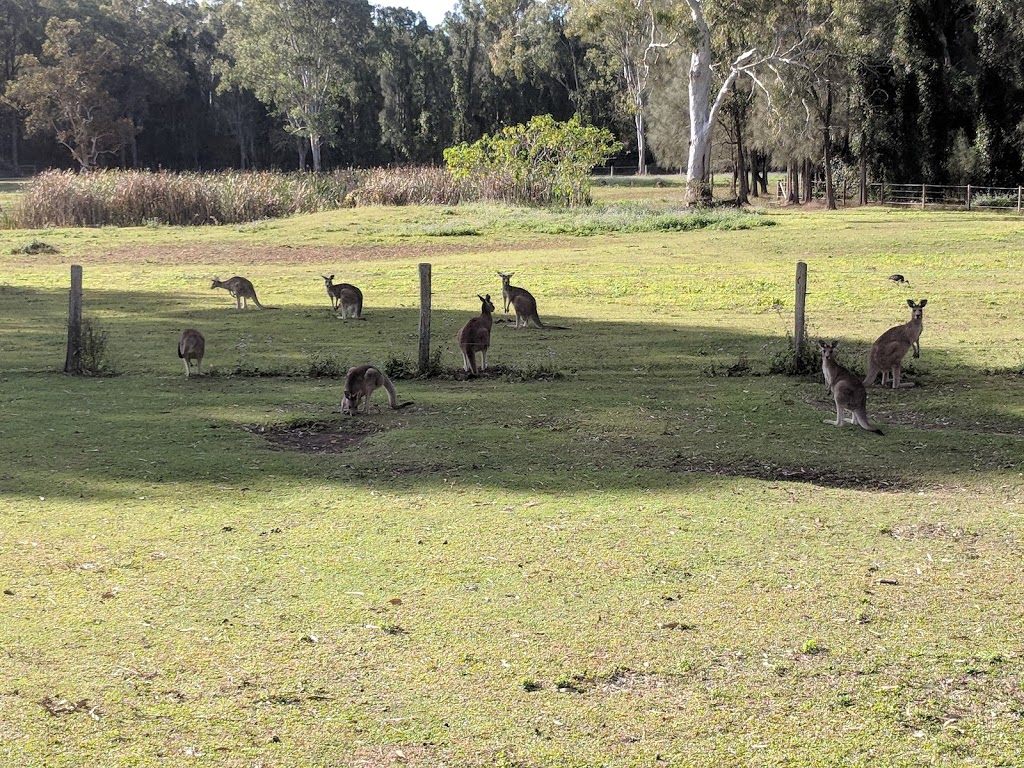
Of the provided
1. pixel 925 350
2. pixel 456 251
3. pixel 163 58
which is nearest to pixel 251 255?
pixel 456 251

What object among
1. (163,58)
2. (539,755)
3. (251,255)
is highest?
(163,58)

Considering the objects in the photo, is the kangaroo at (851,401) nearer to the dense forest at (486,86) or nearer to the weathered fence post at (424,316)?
the weathered fence post at (424,316)

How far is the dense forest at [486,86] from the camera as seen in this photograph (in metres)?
48.4

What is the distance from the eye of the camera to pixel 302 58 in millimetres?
79500

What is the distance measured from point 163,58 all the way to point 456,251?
58.6 metres

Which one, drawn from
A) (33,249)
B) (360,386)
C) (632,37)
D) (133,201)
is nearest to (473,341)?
(360,386)

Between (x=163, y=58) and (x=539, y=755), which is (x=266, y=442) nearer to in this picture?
(x=539, y=755)

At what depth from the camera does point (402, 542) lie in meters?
7.73

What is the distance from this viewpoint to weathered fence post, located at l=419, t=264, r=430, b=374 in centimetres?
1345

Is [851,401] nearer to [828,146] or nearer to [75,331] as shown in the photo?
[75,331]

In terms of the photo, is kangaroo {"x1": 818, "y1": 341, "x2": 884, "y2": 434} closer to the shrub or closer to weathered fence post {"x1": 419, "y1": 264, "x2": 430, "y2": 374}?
weathered fence post {"x1": 419, "y1": 264, "x2": 430, "y2": 374}

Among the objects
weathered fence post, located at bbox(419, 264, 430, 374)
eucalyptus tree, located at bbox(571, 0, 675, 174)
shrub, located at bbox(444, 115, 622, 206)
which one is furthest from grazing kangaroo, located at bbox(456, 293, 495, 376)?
eucalyptus tree, located at bbox(571, 0, 675, 174)

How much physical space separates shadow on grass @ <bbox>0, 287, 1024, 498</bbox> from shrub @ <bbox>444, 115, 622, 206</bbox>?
29.5 meters

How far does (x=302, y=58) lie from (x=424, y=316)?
71126 millimetres
